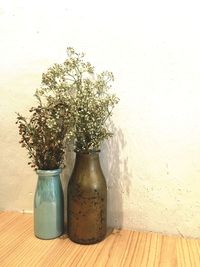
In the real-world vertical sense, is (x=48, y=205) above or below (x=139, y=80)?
below

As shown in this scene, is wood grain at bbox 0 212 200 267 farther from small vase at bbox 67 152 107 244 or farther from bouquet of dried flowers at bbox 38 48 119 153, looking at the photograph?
bouquet of dried flowers at bbox 38 48 119 153

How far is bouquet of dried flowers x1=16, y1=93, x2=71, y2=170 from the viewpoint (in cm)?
80

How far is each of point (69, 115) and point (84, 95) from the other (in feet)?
0.21

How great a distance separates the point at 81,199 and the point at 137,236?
210mm

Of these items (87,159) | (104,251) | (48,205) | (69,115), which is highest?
(69,115)

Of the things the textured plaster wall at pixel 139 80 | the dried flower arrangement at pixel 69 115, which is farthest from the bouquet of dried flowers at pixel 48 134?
the textured plaster wall at pixel 139 80

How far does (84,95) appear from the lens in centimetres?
79

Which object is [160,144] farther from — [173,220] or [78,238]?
[78,238]

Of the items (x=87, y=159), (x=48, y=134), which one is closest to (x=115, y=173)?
(x=87, y=159)

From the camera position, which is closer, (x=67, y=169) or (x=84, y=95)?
(x=84, y=95)

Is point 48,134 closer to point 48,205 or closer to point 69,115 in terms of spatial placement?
point 69,115

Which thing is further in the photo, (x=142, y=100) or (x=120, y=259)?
(x=142, y=100)

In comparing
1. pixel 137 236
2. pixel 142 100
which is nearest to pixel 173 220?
pixel 137 236

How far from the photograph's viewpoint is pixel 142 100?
875 millimetres
